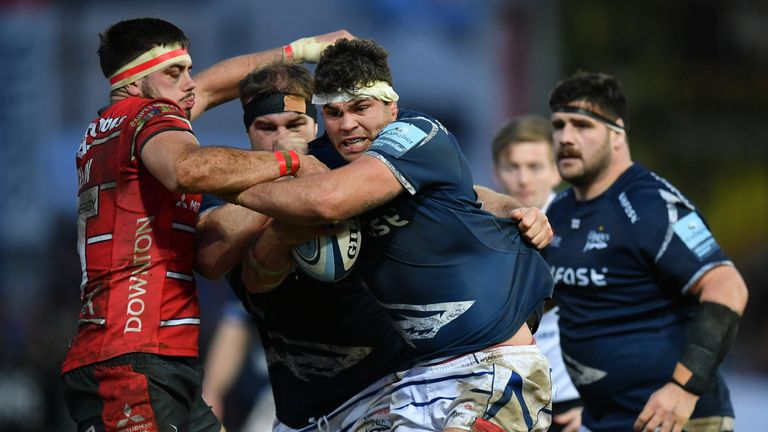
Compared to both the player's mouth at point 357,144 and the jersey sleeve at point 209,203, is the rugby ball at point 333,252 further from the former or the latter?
Result: the jersey sleeve at point 209,203

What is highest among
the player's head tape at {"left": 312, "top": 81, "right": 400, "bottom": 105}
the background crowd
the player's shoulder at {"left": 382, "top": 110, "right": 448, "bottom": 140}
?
the player's head tape at {"left": 312, "top": 81, "right": 400, "bottom": 105}

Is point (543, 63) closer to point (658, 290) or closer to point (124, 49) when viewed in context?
point (658, 290)

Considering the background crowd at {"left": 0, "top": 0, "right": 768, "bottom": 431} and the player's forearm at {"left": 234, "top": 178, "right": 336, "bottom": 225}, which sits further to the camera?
the background crowd at {"left": 0, "top": 0, "right": 768, "bottom": 431}

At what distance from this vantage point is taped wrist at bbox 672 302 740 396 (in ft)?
20.7

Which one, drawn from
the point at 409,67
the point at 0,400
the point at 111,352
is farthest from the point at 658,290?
the point at 409,67

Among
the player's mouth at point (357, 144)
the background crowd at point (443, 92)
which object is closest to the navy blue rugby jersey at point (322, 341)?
the player's mouth at point (357, 144)

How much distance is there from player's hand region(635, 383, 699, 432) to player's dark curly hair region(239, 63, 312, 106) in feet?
7.82

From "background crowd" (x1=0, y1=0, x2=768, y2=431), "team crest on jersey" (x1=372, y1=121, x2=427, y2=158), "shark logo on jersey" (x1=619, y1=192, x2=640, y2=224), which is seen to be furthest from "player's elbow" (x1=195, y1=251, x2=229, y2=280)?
"background crowd" (x1=0, y1=0, x2=768, y2=431)

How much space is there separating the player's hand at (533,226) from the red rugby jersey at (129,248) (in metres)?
1.52

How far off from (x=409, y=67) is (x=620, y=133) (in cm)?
1137

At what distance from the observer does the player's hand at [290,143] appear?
577 centimetres

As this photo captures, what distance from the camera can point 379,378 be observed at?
5887 millimetres

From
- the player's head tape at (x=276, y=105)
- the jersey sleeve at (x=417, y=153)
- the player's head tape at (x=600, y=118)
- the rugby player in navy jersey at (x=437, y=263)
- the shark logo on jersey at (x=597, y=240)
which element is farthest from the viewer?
the player's head tape at (x=600, y=118)

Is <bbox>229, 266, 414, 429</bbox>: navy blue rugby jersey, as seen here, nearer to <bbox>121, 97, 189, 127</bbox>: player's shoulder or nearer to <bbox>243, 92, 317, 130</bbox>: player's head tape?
<bbox>243, 92, 317, 130</bbox>: player's head tape
